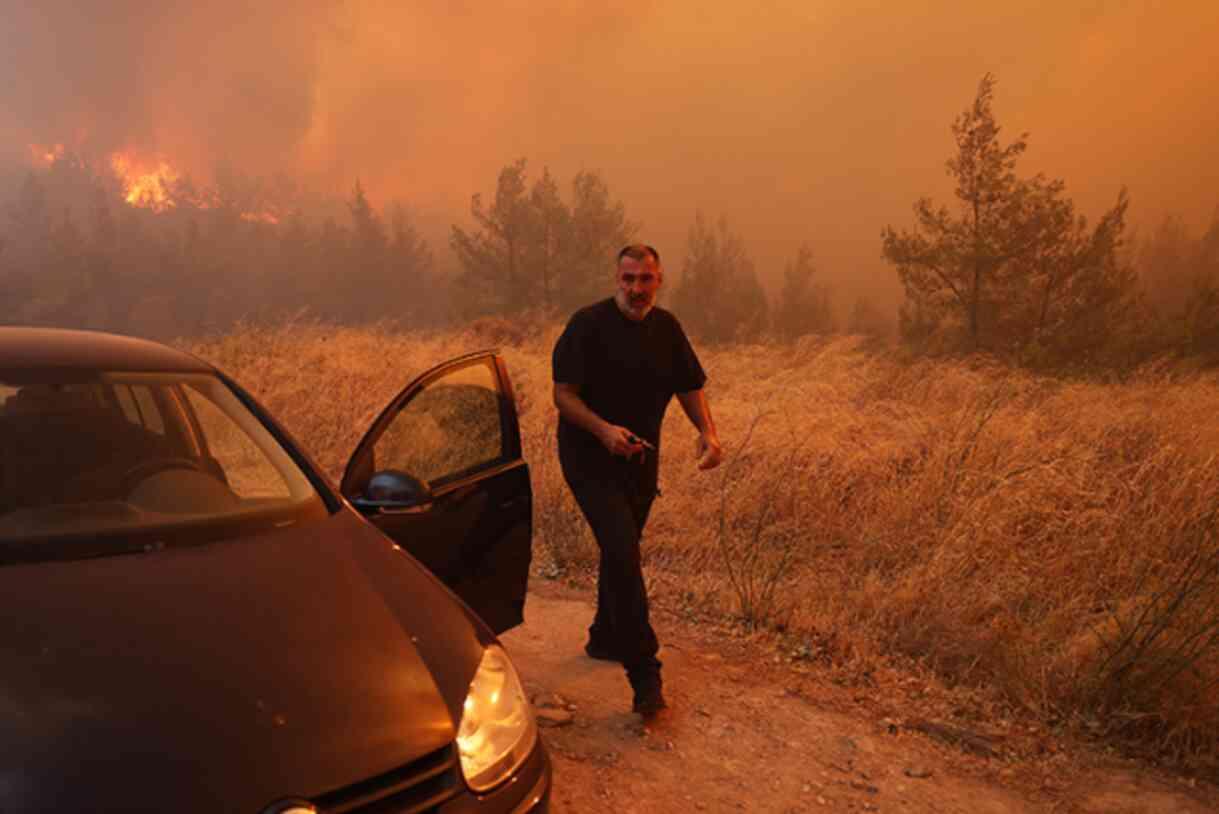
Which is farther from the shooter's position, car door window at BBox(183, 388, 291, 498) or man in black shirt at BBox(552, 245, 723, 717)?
man in black shirt at BBox(552, 245, 723, 717)

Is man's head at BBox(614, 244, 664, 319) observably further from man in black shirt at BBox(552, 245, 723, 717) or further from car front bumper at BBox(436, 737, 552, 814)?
car front bumper at BBox(436, 737, 552, 814)

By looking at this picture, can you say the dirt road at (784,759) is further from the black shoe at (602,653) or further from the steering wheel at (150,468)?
the steering wheel at (150,468)

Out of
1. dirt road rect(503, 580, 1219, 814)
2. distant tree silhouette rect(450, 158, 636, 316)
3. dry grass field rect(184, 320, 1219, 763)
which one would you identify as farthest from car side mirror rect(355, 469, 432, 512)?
distant tree silhouette rect(450, 158, 636, 316)

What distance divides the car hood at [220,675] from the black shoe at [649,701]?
1.41 metres

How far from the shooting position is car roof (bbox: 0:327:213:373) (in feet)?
7.08

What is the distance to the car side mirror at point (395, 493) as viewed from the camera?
7.22 feet

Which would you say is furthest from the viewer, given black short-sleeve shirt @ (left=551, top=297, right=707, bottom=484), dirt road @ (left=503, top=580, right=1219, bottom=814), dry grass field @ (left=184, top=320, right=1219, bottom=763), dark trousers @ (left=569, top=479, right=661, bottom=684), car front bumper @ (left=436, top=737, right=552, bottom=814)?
dry grass field @ (left=184, top=320, right=1219, bottom=763)

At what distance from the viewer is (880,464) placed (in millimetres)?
5762

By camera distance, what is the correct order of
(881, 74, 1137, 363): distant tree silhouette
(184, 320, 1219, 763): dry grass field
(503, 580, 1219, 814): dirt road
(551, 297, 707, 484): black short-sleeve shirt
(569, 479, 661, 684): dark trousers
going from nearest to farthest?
(503, 580, 1219, 814): dirt road
(569, 479, 661, 684): dark trousers
(551, 297, 707, 484): black short-sleeve shirt
(184, 320, 1219, 763): dry grass field
(881, 74, 1137, 363): distant tree silhouette

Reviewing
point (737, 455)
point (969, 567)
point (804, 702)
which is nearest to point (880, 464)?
point (737, 455)

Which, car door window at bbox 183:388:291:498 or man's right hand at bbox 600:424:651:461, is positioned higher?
car door window at bbox 183:388:291:498

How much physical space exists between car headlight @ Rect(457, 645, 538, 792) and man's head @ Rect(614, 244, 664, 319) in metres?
1.71

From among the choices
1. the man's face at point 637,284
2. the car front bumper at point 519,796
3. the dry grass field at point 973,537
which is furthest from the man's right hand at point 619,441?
the dry grass field at point 973,537

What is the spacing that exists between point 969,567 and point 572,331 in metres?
2.74
